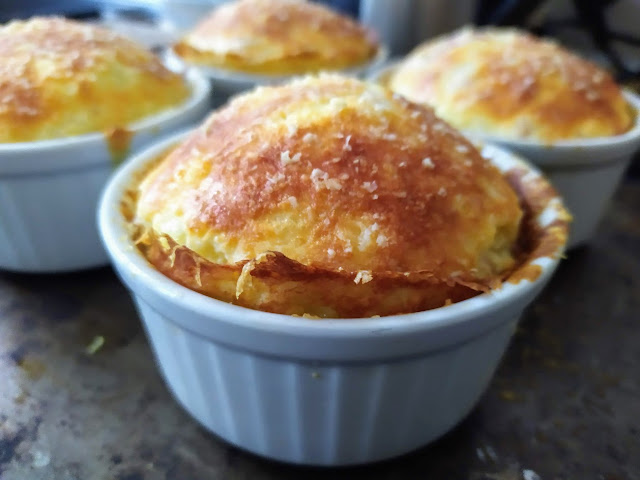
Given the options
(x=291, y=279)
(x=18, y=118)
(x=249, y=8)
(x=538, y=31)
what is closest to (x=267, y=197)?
(x=291, y=279)

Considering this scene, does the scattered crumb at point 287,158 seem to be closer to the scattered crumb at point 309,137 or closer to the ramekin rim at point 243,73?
the scattered crumb at point 309,137

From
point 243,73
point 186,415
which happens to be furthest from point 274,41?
point 186,415

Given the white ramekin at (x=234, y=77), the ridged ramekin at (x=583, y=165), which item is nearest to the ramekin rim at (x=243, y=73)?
the white ramekin at (x=234, y=77)

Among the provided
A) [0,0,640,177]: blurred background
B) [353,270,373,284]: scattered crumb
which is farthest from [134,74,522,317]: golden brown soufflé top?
[0,0,640,177]: blurred background

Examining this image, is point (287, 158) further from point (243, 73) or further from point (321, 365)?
point (243, 73)

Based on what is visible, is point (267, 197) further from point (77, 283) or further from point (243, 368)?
point (77, 283)
